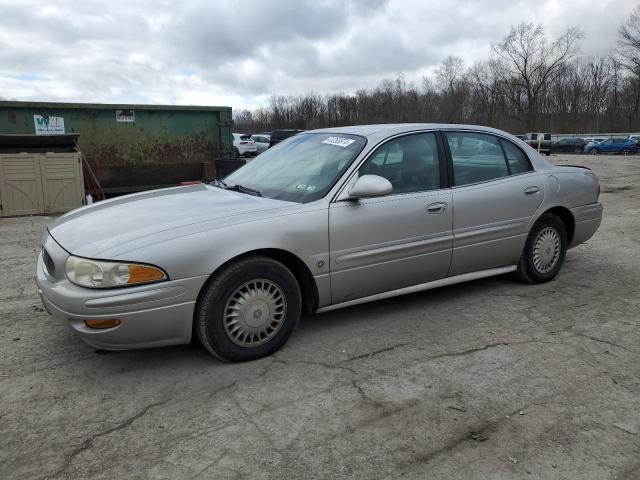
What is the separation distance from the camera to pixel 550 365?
136 inches

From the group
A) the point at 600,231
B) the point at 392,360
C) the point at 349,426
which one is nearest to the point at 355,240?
the point at 392,360

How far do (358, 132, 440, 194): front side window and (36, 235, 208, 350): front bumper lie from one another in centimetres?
162

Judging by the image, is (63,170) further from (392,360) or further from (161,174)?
(392,360)

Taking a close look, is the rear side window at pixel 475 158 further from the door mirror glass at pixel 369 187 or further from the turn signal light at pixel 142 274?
the turn signal light at pixel 142 274

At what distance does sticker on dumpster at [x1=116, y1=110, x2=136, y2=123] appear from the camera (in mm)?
11211


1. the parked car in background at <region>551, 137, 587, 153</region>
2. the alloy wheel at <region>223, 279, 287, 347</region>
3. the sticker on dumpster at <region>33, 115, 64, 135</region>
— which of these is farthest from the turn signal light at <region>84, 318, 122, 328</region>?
the parked car in background at <region>551, 137, 587, 153</region>

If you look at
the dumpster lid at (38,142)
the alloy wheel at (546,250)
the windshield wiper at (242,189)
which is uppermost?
the dumpster lid at (38,142)

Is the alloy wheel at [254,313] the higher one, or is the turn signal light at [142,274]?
the turn signal light at [142,274]

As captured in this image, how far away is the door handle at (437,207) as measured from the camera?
13.7 ft

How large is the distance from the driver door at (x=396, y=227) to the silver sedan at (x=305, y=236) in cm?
1

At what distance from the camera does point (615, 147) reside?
39750 millimetres

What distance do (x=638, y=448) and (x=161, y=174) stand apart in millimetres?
10660

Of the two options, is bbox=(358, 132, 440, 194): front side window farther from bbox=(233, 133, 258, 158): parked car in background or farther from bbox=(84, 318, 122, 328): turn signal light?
bbox=(233, 133, 258, 158): parked car in background

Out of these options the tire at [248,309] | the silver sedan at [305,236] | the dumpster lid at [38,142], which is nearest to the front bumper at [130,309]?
the silver sedan at [305,236]
